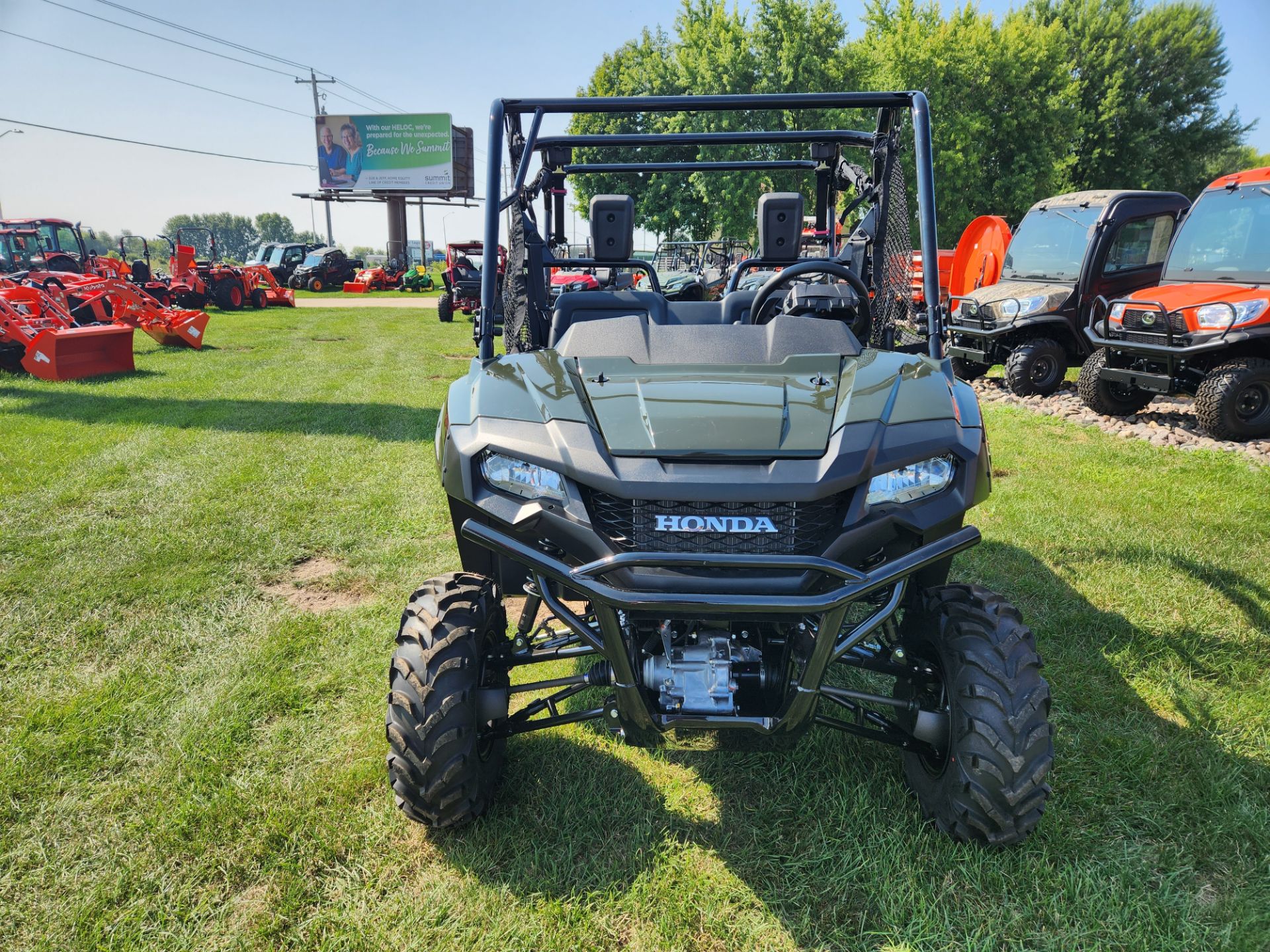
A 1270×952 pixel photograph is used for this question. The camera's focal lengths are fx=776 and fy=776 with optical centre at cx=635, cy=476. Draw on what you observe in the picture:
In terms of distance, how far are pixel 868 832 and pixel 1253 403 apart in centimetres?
626

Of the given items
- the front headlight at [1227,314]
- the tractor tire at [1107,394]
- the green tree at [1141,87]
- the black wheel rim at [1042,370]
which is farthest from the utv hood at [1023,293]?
the green tree at [1141,87]

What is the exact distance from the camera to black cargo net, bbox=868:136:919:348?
3.29 meters

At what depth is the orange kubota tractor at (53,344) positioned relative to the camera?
351 inches

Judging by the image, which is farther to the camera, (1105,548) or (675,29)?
(675,29)

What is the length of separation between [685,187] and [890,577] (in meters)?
27.8

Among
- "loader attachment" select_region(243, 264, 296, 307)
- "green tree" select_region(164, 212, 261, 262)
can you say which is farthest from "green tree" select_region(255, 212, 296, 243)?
"loader attachment" select_region(243, 264, 296, 307)

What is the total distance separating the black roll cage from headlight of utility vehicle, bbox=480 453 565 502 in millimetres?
733

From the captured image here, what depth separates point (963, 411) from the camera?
83.8 inches

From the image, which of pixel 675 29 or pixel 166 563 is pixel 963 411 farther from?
pixel 675 29

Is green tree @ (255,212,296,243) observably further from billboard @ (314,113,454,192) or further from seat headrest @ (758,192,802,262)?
seat headrest @ (758,192,802,262)

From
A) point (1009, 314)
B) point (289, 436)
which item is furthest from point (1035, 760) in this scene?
point (1009, 314)

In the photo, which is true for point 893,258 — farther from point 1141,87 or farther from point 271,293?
point 1141,87

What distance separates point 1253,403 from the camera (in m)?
6.36

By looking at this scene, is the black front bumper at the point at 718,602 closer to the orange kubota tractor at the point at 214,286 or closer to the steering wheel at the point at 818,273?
the steering wheel at the point at 818,273
